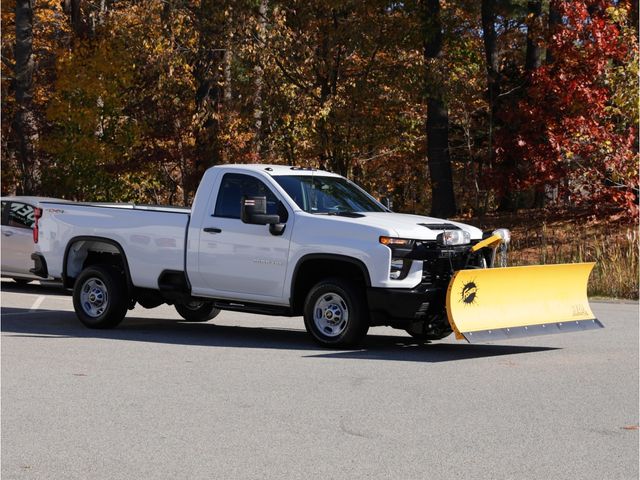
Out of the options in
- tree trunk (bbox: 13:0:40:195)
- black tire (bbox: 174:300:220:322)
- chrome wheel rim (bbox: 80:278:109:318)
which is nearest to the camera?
chrome wheel rim (bbox: 80:278:109:318)

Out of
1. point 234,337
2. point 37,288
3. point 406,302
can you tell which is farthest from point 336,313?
point 37,288

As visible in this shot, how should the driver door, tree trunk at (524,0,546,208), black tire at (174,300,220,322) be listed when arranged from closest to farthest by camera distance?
1. the driver door
2. black tire at (174,300,220,322)
3. tree trunk at (524,0,546,208)

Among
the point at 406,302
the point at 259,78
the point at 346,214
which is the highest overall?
the point at 259,78

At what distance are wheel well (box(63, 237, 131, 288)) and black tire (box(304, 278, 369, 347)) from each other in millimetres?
3383

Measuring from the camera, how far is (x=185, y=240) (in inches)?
553

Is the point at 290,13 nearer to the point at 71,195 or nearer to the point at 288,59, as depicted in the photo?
the point at 288,59

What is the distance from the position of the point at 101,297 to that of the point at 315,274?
10.6ft

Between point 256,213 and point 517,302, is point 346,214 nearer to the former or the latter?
point 256,213

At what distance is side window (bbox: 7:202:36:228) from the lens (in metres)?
21.4

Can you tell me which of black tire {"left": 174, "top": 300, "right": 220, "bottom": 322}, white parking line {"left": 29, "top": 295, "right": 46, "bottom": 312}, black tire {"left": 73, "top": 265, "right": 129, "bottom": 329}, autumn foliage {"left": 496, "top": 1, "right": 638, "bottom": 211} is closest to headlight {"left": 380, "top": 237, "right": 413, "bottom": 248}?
black tire {"left": 73, "top": 265, "right": 129, "bottom": 329}

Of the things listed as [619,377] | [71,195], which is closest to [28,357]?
[619,377]

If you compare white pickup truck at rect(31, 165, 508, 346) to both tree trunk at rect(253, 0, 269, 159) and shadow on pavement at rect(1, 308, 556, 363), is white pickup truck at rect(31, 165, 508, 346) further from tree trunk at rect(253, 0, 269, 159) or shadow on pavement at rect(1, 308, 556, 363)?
tree trunk at rect(253, 0, 269, 159)

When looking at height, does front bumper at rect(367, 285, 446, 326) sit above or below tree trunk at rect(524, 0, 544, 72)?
below

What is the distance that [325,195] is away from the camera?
13852 millimetres
